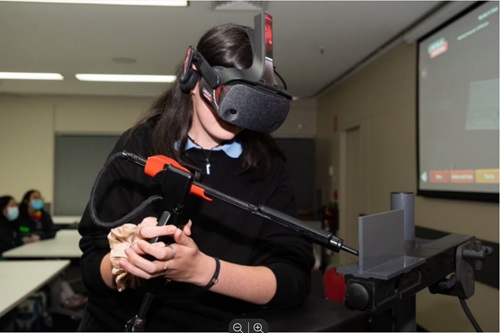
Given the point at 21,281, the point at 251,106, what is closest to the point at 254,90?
the point at 251,106

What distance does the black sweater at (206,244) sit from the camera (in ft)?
1.80

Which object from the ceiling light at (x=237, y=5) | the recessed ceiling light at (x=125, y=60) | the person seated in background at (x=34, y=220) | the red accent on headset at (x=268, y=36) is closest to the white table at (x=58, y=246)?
the person seated in background at (x=34, y=220)

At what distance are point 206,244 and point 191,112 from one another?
0.69ft

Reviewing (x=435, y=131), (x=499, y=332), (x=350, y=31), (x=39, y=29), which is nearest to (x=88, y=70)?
(x=39, y=29)

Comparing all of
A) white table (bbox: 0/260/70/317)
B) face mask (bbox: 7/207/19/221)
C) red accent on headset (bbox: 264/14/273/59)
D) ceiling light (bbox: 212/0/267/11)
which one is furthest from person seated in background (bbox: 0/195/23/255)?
ceiling light (bbox: 212/0/267/11)

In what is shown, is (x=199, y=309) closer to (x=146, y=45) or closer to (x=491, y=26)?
(x=146, y=45)

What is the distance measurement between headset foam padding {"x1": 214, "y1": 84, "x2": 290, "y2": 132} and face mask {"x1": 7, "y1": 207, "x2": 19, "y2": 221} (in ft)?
1.38

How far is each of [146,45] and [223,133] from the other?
457 mm

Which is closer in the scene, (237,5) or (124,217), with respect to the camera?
(124,217)

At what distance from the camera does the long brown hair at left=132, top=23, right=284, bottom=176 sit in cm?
46

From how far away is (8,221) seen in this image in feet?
1.99

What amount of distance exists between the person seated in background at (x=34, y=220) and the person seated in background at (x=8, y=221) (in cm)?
1

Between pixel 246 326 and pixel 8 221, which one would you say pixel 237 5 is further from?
pixel 246 326

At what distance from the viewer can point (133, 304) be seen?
0.62m
